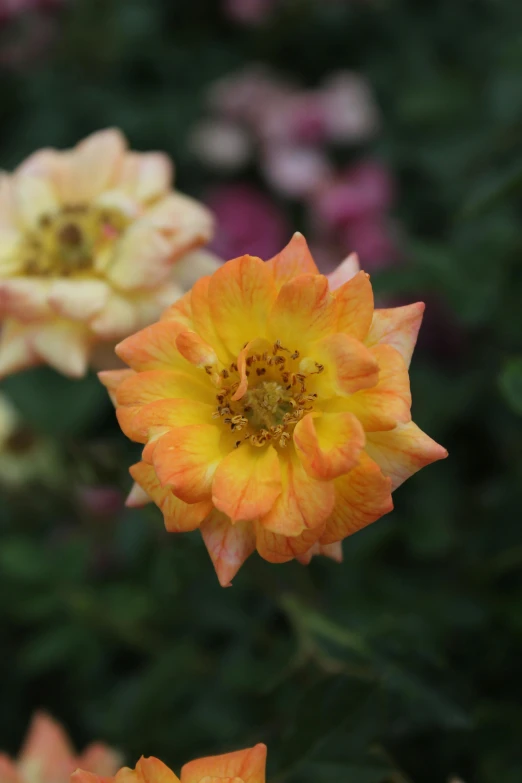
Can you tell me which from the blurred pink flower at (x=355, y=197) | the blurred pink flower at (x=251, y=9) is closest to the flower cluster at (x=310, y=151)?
the blurred pink flower at (x=355, y=197)

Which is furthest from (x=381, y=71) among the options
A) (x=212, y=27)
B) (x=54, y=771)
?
(x=54, y=771)

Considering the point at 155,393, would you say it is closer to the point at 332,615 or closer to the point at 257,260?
the point at 257,260

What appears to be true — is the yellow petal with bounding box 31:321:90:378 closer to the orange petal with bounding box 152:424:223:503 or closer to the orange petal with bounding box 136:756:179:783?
the orange petal with bounding box 152:424:223:503

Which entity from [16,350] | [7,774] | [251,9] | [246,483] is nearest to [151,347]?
[246,483]

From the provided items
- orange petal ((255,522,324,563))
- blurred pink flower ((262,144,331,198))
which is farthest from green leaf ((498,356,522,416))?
blurred pink flower ((262,144,331,198))

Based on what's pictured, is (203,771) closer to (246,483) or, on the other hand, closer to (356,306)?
(246,483)

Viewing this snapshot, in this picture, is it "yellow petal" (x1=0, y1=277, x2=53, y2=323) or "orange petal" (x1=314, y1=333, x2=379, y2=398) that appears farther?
"yellow petal" (x1=0, y1=277, x2=53, y2=323)
